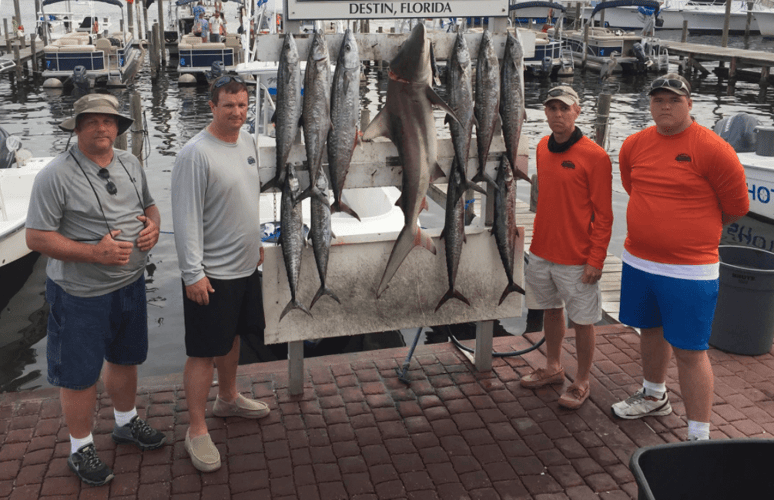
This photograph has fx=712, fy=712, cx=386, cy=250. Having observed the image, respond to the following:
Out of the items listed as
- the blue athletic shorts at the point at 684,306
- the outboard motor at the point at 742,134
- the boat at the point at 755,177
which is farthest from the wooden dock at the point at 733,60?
the blue athletic shorts at the point at 684,306

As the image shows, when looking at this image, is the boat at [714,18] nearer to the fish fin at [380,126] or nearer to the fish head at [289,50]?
the fish fin at [380,126]

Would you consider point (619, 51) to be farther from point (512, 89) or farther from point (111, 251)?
point (111, 251)

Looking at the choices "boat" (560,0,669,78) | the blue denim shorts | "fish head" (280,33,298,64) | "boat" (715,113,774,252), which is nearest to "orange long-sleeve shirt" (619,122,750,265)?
"fish head" (280,33,298,64)

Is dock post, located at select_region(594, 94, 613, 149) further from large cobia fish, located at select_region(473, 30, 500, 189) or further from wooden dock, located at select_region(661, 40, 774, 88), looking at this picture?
wooden dock, located at select_region(661, 40, 774, 88)

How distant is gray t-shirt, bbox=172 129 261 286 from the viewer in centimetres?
384

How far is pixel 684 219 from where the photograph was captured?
4066 millimetres

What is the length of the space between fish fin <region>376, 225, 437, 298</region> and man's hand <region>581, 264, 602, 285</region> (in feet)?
3.18

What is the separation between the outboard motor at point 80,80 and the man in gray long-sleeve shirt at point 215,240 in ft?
85.2

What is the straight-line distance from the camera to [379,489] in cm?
396

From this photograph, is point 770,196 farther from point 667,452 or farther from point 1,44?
point 1,44

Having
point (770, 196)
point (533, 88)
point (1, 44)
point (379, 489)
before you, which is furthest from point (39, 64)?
point (379, 489)

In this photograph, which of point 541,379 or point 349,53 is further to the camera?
point 541,379

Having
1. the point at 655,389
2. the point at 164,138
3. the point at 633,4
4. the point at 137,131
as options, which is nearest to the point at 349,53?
the point at 655,389

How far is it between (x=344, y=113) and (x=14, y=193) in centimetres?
763
